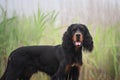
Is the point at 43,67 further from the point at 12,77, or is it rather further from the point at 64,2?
the point at 64,2

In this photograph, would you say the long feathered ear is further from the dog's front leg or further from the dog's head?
the dog's front leg

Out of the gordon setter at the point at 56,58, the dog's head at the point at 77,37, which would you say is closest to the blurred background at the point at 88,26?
the gordon setter at the point at 56,58

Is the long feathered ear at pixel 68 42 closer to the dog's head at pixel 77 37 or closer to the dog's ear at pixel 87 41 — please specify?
the dog's head at pixel 77 37

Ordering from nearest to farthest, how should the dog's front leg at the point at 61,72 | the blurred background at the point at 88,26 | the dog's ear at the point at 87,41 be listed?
the dog's front leg at the point at 61,72 < the dog's ear at the point at 87,41 < the blurred background at the point at 88,26

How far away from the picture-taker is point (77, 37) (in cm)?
531

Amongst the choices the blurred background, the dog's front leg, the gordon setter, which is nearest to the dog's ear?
the gordon setter

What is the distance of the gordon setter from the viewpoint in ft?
17.5

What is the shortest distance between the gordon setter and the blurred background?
78 centimetres

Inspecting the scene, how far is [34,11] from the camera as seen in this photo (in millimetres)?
6551

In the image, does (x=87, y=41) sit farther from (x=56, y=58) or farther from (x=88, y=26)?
(x=88, y=26)

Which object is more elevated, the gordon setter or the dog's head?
the dog's head

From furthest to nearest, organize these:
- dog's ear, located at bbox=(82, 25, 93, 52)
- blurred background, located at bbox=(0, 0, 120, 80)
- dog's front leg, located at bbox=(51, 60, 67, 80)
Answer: blurred background, located at bbox=(0, 0, 120, 80) → dog's ear, located at bbox=(82, 25, 93, 52) → dog's front leg, located at bbox=(51, 60, 67, 80)

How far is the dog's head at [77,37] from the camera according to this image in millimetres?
5324

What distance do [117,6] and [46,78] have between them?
1647 mm
